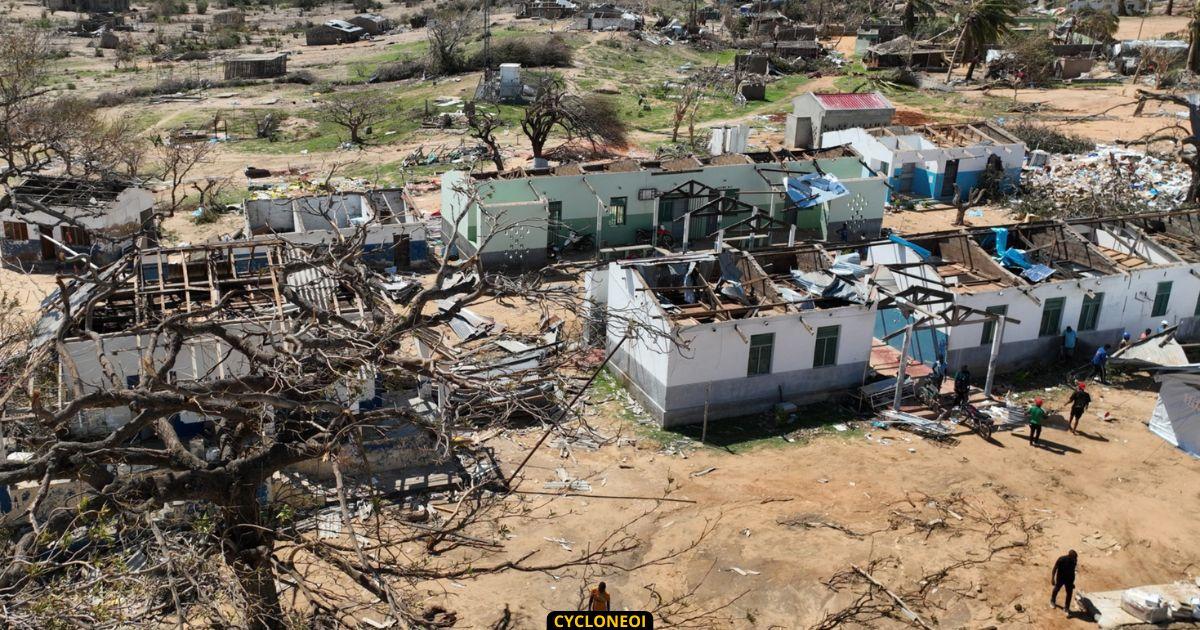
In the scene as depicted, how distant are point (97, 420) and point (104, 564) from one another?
38.4 ft

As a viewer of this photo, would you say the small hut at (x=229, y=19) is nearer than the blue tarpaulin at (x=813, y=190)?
No

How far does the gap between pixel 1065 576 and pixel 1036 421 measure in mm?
5513

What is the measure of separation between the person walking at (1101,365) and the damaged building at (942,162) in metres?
13.8

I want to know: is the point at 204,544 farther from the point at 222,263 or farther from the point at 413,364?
the point at 222,263

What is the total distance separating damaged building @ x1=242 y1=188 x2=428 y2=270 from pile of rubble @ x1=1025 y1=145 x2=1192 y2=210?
21050 mm

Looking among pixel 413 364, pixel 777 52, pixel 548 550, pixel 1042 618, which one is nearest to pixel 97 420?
pixel 548 550

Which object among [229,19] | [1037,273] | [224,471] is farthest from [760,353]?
[229,19]

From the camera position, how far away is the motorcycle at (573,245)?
2905cm

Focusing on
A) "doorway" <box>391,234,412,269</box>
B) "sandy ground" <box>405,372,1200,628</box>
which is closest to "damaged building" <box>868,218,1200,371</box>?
"sandy ground" <box>405,372,1200,628</box>

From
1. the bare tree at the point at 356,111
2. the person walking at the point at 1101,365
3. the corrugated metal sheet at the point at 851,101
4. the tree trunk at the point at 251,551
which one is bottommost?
the person walking at the point at 1101,365

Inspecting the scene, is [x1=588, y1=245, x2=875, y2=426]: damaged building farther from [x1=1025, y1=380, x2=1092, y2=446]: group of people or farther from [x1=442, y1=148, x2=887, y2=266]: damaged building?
[x1=442, y1=148, x2=887, y2=266]: damaged building

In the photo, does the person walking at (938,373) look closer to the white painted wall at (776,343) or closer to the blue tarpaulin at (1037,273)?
the white painted wall at (776,343)

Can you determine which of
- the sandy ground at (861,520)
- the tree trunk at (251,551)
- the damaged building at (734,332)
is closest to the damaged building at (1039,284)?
the damaged building at (734,332)

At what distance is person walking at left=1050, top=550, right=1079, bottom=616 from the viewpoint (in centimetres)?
1462
